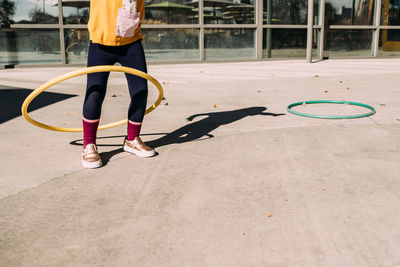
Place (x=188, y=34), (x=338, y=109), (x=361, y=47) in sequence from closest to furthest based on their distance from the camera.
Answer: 1. (x=338, y=109)
2. (x=188, y=34)
3. (x=361, y=47)

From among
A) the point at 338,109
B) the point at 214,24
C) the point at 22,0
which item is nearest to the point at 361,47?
the point at 214,24

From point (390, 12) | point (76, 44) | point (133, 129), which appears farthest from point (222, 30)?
point (133, 129)

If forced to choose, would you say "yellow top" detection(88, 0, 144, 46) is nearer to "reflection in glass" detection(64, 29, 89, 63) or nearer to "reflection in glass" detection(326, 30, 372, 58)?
"reflection in glass" detection(64, 29, 89, 63)

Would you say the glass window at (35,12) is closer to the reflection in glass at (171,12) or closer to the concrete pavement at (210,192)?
the reflection in glass at (171,12)

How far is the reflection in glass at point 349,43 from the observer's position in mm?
15070

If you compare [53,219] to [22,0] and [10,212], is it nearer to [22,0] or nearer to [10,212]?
[10,212]

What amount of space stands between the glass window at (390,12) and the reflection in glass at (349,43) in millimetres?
668

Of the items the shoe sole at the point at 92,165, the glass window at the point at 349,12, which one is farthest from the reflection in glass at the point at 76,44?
the shoe sole at the point at 92,165

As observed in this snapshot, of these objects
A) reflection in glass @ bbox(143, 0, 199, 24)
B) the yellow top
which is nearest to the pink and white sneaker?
the yellow top

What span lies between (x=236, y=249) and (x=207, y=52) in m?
11.9

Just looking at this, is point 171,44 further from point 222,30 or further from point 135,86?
point 135,86

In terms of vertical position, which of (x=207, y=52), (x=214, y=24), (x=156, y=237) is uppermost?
(x=214, y=24)

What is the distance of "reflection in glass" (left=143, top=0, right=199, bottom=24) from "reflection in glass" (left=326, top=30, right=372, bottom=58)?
4.98 meters

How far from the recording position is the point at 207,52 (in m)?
13.8
